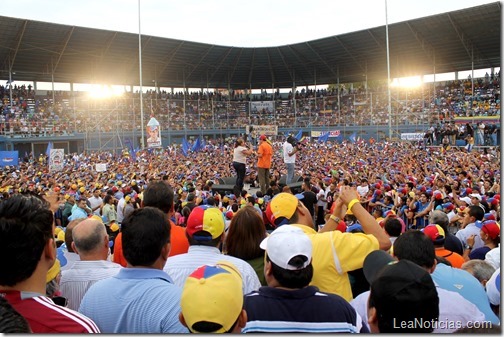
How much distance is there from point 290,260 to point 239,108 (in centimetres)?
4485

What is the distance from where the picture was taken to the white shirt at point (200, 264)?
Answer: 2777mm

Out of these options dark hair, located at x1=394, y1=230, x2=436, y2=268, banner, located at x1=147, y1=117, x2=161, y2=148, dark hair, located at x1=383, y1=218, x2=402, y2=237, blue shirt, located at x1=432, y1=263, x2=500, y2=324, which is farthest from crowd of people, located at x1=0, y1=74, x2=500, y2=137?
dark hair, located at x1=394, y1=230, x2=436, y2=268

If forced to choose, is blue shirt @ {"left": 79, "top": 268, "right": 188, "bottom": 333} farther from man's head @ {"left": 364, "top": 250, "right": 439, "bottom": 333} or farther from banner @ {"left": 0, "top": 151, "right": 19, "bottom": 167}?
banner @ {"left": 0, "top": 151, "right": 19, "bottom": 167}

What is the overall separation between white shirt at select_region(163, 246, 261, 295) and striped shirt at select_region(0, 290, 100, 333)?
1048 millimetres

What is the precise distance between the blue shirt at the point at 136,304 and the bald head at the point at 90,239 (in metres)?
0.68

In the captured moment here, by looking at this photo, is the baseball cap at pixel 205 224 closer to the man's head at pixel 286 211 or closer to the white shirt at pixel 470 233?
the man's head at pixel 286 211

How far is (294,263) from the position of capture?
2059 millimetres

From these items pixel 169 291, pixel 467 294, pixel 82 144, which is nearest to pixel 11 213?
pixel 169 291

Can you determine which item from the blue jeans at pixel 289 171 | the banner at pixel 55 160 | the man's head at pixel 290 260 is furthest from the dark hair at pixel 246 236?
the banner at pixel 55 160

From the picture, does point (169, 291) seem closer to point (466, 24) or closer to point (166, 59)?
point (466, 24)

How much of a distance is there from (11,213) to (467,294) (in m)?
2.70

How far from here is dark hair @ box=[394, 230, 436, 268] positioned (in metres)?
2.86

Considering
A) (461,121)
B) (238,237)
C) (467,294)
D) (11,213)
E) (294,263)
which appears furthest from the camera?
(461,121)

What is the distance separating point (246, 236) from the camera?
326 centimetres
